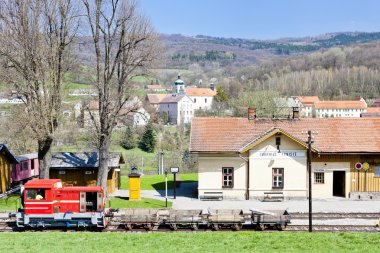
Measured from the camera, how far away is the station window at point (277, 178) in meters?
33.8

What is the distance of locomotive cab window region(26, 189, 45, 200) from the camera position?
2412cm

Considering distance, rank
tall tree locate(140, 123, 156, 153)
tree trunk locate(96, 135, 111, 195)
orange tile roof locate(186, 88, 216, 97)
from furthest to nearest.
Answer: orange tile roof locate(186, 88, 216, 97)
tall tree locate(140, 123, 156, 153)
tree trunk locate(96, 135, 111, 195)

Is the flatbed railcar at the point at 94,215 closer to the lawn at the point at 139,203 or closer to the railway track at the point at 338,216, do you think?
the railway track at the point at 338,216

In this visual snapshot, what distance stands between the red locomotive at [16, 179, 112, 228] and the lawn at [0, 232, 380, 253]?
1.77m

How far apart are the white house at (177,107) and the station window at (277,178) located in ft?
332

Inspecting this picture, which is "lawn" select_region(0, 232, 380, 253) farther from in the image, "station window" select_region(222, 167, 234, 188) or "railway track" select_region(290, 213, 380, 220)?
"station window" select_region(222, 167, 234, 188)

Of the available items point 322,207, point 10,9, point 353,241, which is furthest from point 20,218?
point 322,207

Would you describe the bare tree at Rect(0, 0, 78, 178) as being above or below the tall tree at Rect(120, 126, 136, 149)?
above

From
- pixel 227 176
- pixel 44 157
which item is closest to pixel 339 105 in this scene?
pixel 227 176

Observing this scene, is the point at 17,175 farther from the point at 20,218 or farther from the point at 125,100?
the point at 20,218

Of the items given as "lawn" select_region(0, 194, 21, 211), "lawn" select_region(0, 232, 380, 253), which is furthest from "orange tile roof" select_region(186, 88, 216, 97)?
"lawn" select_region(0, 232, 380, 253)

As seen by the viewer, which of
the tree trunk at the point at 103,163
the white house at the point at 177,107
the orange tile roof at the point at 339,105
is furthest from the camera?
the orange tile roof at the point at 339,105

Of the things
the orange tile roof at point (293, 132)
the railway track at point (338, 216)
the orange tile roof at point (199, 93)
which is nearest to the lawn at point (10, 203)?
the orange tile roof at point (293, 132)

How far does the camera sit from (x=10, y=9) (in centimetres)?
2988
